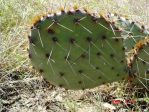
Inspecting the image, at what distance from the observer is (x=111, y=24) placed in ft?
7.03

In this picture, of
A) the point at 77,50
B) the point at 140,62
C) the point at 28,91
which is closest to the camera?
the point at 77,50

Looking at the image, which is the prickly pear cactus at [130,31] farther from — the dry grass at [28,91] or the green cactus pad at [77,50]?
the dry grass at [28,91]

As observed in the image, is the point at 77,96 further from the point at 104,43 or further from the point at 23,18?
the point at 23,18

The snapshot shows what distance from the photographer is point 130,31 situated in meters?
2.41

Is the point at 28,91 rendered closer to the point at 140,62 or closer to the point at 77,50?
the point at 77,50

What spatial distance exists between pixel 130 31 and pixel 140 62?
0.63 ft

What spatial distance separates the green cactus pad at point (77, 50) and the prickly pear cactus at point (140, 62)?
0.05 metres

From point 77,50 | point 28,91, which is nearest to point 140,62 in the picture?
point 77,50

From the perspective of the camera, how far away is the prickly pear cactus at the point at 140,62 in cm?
226

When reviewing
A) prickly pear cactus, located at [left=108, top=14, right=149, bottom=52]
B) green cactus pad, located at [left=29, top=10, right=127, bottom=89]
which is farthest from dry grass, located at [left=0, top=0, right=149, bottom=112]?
prickly pear cactus, located at [left=108, top=14, right=149, bottom=52]

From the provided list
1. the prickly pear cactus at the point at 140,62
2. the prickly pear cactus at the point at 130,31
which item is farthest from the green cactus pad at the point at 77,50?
the prickly pear cactus at the point at 130,31

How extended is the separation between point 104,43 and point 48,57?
0.92 feet

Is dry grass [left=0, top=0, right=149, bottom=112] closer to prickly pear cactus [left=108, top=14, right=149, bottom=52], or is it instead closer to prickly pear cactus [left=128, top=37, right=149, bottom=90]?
prickly pear cactus [left=128, top=37, right=149, bottom=90]

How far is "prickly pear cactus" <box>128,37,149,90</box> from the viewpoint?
7.41 feet
